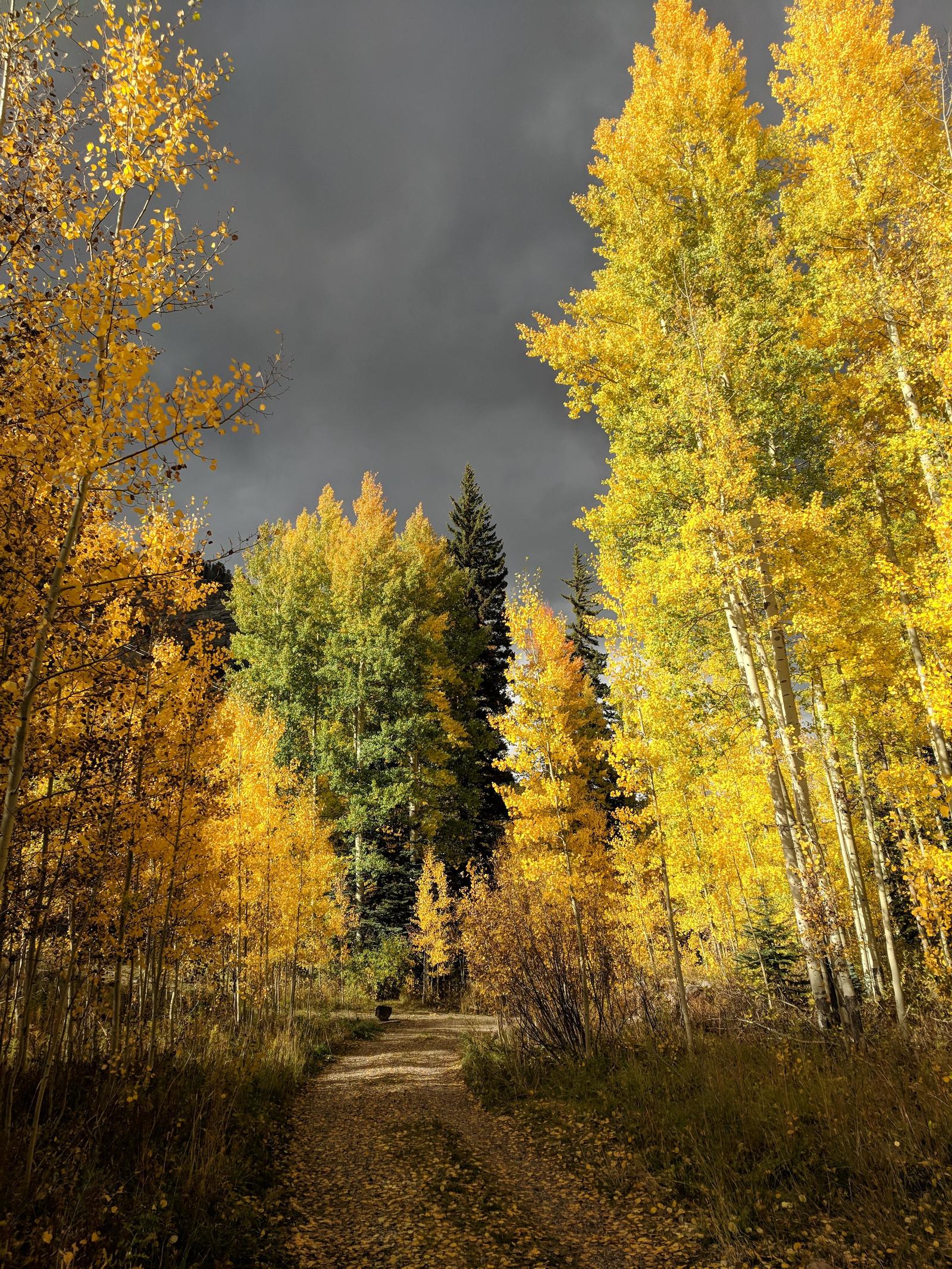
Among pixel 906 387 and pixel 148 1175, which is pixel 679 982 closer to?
pixel 148 1175

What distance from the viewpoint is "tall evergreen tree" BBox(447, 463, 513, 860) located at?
2364 centimetres

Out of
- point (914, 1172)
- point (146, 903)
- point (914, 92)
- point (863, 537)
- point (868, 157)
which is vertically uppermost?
point (914, 92)

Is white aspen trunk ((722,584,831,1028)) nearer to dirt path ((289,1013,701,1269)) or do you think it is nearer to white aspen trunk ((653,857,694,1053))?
white aspen trunk ((653,857,694,1053))

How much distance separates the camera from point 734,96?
1060cm

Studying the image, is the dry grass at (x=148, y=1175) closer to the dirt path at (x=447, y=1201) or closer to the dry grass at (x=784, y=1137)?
the dirt path at (x=447, y=1201)

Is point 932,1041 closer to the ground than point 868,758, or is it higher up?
closer to the ground

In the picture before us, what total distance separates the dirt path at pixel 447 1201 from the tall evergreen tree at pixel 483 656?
1420cm

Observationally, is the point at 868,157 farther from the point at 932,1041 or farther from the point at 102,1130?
the point at 102,1130

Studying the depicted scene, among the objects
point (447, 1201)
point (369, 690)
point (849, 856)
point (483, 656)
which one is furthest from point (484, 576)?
point (447, 1201)

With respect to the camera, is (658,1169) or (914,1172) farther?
(658,1169)

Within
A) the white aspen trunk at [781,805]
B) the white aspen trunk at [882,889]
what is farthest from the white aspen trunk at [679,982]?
the white aspen trunk at [882,889]

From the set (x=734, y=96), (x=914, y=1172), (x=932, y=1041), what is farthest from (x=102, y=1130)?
(x=734, y=96)

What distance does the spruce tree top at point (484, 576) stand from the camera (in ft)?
86.3

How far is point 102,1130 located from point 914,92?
16.5 meters
